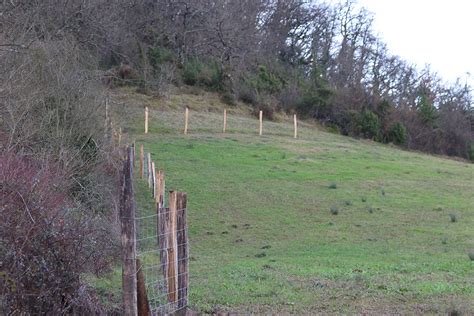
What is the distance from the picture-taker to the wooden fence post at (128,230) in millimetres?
7410

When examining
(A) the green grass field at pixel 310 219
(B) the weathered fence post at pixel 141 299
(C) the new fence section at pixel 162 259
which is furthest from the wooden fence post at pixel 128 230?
(A) the green grass field at pixel 310 219

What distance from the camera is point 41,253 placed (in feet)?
24.8

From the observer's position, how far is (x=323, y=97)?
6028cm

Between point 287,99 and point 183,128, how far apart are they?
1781cm

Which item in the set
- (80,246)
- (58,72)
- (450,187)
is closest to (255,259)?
(58,72)

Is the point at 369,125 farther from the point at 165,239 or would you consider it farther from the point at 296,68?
the point at 165,239

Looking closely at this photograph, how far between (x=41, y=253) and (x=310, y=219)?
677 inches

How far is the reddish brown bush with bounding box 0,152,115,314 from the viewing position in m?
7.32

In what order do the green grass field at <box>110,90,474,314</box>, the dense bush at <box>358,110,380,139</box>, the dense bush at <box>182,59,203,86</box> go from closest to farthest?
the green grass field at <box>110,90,474,314</box> < the dense bush at <box>358,110,380,139</box> < the dense bush at <box>182,59,203,86</box>

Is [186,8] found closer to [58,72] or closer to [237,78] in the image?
[237,78]

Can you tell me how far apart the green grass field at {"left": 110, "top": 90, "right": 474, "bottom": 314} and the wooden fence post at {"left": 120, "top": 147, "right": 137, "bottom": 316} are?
2.33 metres

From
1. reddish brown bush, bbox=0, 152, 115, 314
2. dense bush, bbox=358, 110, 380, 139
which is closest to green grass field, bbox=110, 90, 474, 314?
reddish brown bush, bbox=0, 152, 115, 314

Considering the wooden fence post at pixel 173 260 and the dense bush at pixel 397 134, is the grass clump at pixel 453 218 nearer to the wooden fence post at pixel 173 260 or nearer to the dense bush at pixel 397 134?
the wooden fence post at pixel 173 260

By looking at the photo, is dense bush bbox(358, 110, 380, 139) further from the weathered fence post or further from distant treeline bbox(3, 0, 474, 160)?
the weathered fence post
